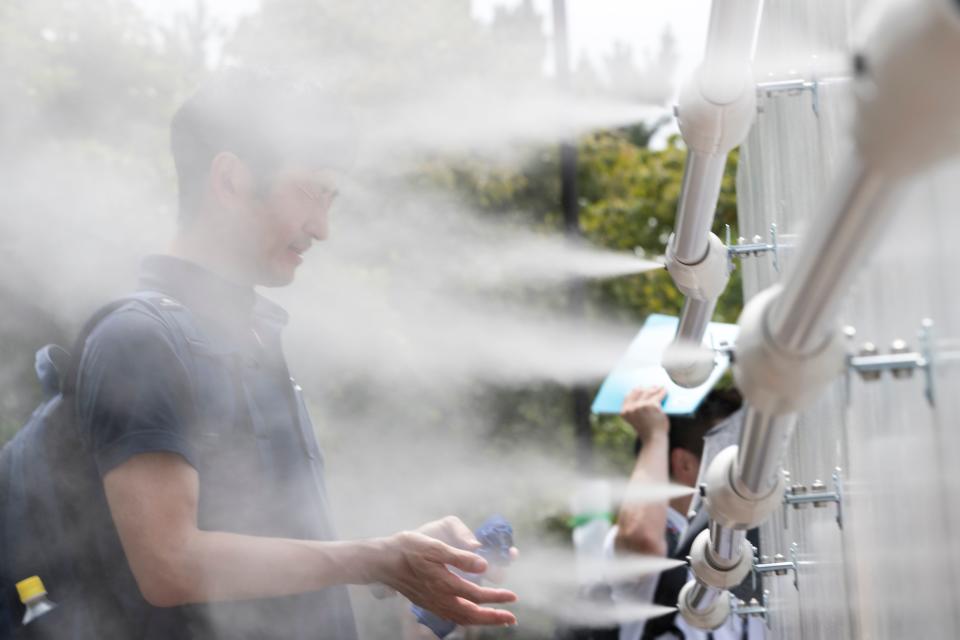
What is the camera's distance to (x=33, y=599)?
83.9 inches

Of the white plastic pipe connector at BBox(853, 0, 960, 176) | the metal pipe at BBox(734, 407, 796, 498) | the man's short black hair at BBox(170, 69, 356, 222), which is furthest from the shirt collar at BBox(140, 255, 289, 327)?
the white plastic pipe connector at BBox(853, 0, 960, 176)

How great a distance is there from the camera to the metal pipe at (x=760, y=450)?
40.7 inches

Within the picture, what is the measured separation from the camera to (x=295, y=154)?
2666 millimetres

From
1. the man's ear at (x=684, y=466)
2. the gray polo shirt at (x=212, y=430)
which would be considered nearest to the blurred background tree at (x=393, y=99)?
the gray polo shirt at (x=212, y=430)

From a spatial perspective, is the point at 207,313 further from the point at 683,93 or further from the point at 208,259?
the point at 683,93

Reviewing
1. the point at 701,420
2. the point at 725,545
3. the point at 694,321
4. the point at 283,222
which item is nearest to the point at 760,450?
the point at 725,545

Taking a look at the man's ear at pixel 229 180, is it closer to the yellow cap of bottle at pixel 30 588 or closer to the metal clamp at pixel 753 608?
the yellow cap of bottle at pixel 30 588

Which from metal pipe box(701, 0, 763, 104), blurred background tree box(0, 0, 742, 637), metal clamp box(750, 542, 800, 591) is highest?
blurred background tree box(0, 0, 742, 637)

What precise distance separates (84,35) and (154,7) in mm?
465

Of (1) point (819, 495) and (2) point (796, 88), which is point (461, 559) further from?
(2) point (796, 88)

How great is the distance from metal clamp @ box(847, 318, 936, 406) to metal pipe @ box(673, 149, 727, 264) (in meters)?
0.51

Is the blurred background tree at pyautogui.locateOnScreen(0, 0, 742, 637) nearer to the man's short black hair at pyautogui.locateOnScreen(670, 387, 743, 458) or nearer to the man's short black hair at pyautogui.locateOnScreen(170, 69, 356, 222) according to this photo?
the man's short black hair at pyautogui.locateOnScreen(170, 69, 356, 222)

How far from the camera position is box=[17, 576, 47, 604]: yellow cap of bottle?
6.93ft

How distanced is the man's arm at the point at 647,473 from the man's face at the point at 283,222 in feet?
6.19
